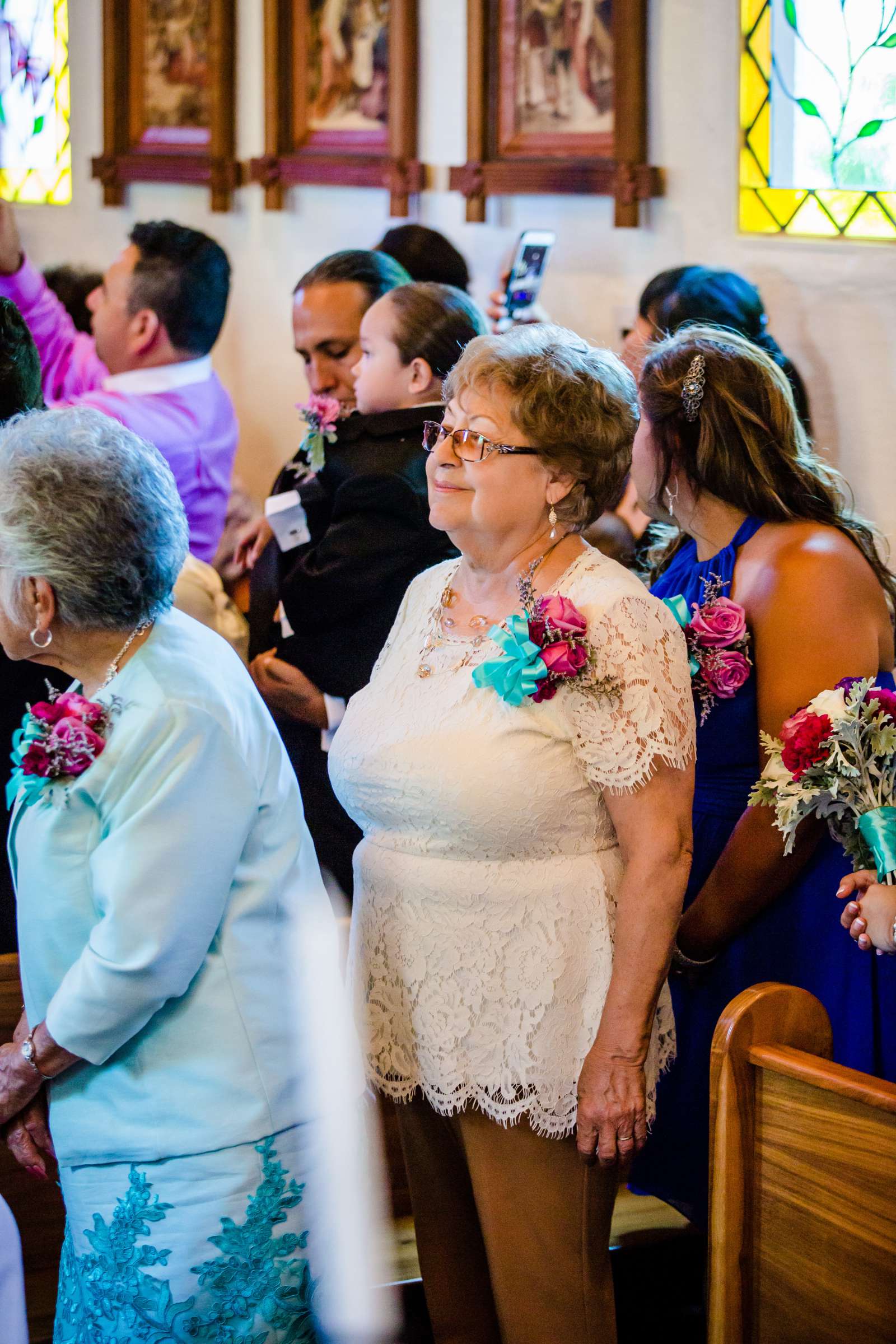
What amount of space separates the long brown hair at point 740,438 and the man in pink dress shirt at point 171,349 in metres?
1.69

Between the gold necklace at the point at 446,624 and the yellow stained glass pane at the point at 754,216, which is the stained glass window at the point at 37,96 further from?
the gold necklace at the point at 446,624

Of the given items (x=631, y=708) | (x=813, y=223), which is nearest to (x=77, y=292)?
(x=813, y=223)

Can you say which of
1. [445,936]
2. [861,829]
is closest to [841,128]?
[861,829]

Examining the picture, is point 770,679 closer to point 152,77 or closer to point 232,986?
point 232,986

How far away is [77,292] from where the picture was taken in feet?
18.6

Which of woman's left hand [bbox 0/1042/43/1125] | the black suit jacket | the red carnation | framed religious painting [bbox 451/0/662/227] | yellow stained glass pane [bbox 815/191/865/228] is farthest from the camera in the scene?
framed religious painting [bbox 451/0/662/227]

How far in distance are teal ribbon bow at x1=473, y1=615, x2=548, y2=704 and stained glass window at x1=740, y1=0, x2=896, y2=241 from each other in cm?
216

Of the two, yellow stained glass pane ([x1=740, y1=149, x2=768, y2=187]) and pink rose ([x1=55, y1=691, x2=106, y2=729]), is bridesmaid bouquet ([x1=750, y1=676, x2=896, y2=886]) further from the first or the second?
yellow stained glass pane ([x1=740, y1=149, x2=768, y2=187])

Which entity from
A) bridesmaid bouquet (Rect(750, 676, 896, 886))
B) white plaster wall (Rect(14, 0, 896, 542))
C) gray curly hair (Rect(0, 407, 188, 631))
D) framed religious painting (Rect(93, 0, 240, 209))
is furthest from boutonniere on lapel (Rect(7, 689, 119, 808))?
framed religious painting (Rect(93, 0, 240, 209))

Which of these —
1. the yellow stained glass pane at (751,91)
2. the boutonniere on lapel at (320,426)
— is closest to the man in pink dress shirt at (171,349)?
the boutonniere on lapel at (320,426)

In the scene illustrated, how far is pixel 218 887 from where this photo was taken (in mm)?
2094

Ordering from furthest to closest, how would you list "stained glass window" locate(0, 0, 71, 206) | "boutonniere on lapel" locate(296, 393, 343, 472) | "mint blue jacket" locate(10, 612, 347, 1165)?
1. "stained glass window" locate(0, 0, 71, 206)
2. "boutonniere on lapel" locate(296, 393, 343, 472)
3. "mint blue jacket" locate(10, 612, 347, 1165)

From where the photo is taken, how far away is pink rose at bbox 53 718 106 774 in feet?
6.79

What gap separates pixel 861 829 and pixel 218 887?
99 cm
